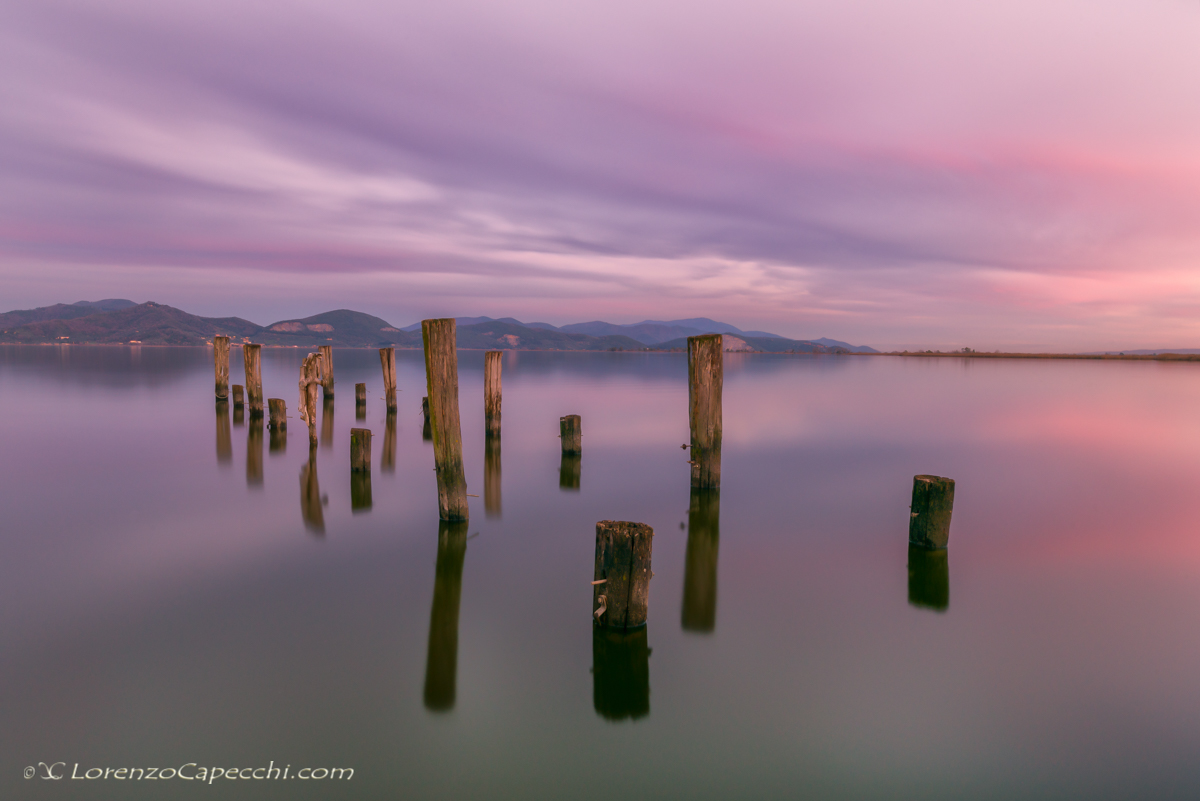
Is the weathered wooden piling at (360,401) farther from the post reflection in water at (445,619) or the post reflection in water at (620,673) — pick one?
the post reflection in water at (620,673)

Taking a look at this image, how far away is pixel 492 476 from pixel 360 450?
2.83 m

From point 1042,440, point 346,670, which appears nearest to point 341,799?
point 346,670

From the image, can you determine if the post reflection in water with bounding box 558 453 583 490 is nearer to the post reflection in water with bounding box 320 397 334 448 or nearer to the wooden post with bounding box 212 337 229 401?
the post reflection in water with bounding box 320 397 334 448

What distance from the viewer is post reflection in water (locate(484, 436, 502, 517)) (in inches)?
411

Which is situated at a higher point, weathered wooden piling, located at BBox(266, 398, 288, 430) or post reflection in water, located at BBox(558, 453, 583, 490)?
weathered wooden piling, located at BBox(266, 398, 288, 430)

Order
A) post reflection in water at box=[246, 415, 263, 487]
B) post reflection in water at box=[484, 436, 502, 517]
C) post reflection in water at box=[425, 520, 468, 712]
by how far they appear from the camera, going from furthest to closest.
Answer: post reflection in water at box=[246, 415, 263, 487] → post reflection in water at box=[484, 436, 502, 517] → post reflection in water at box=[425, 520, 468, 712]

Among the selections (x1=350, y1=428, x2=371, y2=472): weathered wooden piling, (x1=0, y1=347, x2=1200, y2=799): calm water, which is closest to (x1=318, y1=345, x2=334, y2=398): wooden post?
(x1=0, y1=347, x2=1200, y2=799): calm water

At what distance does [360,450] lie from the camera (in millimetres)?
11812

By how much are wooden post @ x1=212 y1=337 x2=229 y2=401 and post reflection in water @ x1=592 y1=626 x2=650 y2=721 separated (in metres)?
22.2

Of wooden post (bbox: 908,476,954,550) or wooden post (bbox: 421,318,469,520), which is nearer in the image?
wooden post (bbox: 908,476,954,550)

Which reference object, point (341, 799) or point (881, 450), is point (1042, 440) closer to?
point (881, 450)

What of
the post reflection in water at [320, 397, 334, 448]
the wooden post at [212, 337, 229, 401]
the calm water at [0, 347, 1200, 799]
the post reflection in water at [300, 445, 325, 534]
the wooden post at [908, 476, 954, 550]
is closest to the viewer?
the calm water at [0, 347, 1200, 799]

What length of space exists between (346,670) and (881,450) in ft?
53.8

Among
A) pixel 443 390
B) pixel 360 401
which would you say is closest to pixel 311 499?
pixel 443 390
